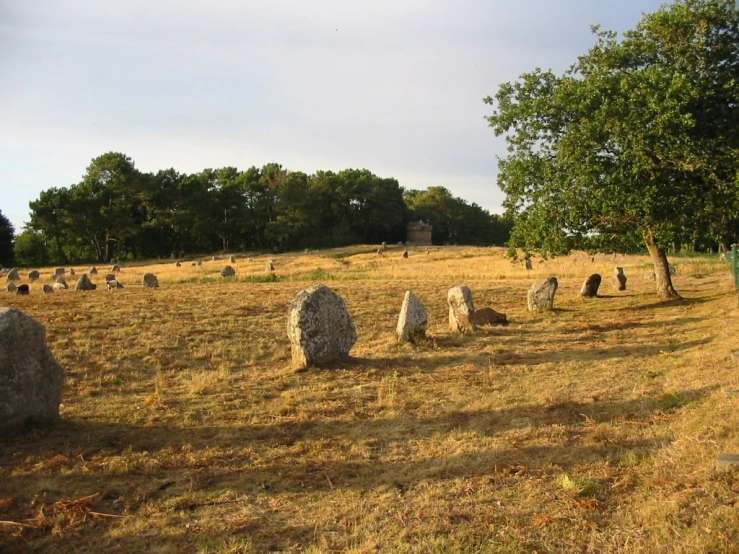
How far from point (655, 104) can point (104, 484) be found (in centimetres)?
1632

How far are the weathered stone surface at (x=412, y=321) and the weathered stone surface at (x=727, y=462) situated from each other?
9.19 m

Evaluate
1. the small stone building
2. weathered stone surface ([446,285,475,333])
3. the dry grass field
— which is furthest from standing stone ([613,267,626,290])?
the small stone building

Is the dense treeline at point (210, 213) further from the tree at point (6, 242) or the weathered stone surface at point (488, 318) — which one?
the weathered stone surface at point (488, 318)

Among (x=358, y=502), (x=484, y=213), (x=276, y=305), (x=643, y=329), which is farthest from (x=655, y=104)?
(x=484, y=213)

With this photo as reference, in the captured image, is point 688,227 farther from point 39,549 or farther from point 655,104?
point 39,549

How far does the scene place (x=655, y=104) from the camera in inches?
668

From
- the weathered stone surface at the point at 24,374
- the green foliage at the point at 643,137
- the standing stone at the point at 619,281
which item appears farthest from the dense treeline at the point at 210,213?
the weathered stone surface at the point at 24,374

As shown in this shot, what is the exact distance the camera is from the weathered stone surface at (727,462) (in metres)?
5.79

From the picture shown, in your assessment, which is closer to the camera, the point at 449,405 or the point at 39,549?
the point at 39,549

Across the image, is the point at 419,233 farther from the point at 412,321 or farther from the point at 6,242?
the point at 412,321

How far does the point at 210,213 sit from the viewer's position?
79875mm

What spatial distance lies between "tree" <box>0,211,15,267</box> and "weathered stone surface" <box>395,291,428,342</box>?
67161 millimetres

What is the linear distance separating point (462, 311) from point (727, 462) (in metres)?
10.9

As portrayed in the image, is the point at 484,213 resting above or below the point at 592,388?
above
